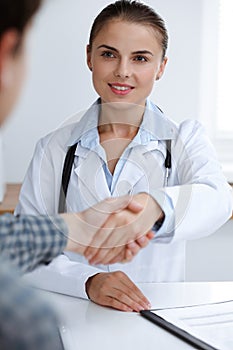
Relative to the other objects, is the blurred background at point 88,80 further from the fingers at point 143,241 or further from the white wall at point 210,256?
the fingers at point 143,241

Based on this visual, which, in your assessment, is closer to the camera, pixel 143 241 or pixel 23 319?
pixel 23 319

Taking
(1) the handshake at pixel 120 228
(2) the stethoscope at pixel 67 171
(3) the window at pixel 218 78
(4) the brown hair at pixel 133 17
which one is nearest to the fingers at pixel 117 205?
(1) the handshake at pixel 120 228

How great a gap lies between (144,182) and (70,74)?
86 cm

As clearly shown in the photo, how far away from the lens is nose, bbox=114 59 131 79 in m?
1.50

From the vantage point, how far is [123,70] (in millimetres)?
1506

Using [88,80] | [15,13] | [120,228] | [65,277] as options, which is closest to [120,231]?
[120,228]

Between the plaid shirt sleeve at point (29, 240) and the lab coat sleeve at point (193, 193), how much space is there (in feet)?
2.28

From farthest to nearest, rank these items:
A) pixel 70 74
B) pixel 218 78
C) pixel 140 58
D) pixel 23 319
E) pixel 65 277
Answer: pixel 218 78, pixel 70 74, pixel 140 58, pixel 65 277, pixel 23 319

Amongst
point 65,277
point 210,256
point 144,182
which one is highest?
point 144,182

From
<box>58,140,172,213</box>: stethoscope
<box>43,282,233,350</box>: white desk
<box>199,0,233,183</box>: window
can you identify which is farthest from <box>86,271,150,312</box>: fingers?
<box>199,0,233,183</box>: window

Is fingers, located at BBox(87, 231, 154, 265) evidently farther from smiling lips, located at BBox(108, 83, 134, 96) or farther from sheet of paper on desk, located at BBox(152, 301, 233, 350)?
smiling lips, located at BBox(108, 83, 134, 96)

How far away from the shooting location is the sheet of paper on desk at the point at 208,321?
1113 millimetres

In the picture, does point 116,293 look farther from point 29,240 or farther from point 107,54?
point 29,240

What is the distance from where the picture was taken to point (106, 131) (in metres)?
1.67
